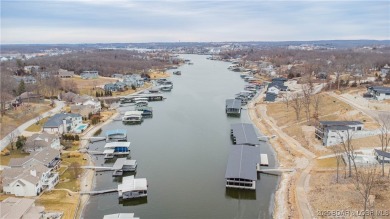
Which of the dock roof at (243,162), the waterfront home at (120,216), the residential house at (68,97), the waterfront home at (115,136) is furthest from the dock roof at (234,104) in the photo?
the waterfront home at (120,216)

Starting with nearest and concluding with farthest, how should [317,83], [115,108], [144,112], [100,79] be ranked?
[144,112] < [115,108] < [317,83] < [100,79]

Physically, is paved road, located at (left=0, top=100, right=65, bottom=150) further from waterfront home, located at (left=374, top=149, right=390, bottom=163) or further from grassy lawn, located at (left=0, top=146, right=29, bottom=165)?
waterfront home, located at (left=374, top=149, right=390, bottom=163)

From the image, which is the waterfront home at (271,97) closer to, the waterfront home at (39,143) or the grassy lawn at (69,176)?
the grassy lawn at (69,176)

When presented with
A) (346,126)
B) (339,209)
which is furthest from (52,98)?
(339,209)

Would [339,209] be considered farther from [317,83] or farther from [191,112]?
[317,83]

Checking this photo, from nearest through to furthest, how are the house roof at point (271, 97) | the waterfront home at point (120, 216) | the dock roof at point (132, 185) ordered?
the waterfront home at point (120, 216)
the dock roof at point (132, 185)
the house roof at point (271, 97)

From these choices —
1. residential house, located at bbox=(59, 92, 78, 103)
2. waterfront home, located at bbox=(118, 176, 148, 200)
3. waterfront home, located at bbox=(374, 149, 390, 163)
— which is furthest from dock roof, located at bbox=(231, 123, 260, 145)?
residential house, located at bbox=(59, 92, 78, 103)
